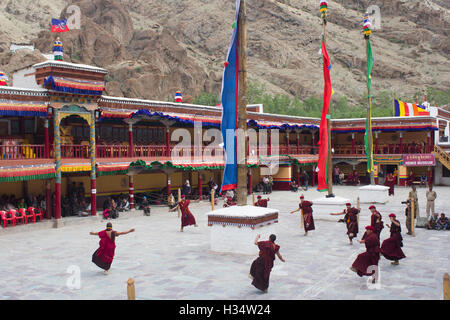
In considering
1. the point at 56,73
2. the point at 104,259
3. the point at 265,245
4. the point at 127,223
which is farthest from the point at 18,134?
the point at 265,245

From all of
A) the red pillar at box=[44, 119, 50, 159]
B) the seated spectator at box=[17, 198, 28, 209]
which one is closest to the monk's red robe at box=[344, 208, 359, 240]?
the red pillar at box=[44, 119, 50, 159]

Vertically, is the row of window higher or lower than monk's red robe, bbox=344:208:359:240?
higher

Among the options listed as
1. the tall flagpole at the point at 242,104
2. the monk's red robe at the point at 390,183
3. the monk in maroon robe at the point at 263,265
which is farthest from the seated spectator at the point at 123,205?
the monk's red robe at the point at 390,183

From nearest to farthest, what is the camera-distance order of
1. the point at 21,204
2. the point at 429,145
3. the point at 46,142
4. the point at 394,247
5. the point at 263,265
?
the point at 263,265 → the point at 394,247 → the point at 46,142 → the point at 21,204 → the point at 429,145

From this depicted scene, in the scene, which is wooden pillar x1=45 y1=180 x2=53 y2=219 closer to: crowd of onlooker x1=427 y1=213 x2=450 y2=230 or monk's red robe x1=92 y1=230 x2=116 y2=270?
monk's red robe x1=92 y1=230 x2=116 y2=270

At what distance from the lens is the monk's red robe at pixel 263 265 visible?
10.1m

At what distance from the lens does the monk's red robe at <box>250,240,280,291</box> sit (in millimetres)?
10086

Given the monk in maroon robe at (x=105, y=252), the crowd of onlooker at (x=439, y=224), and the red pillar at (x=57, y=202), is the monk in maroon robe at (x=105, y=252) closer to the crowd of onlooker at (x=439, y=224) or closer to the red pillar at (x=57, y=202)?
the red pillar at (x=57, y=202)

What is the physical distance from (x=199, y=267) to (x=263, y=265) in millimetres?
3158

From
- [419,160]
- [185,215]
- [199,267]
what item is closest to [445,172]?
[419,160]

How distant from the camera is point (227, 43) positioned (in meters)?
99.4

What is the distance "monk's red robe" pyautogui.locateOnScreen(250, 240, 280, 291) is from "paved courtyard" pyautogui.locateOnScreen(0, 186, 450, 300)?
269 millimetres

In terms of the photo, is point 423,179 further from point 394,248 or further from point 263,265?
point 263,265
